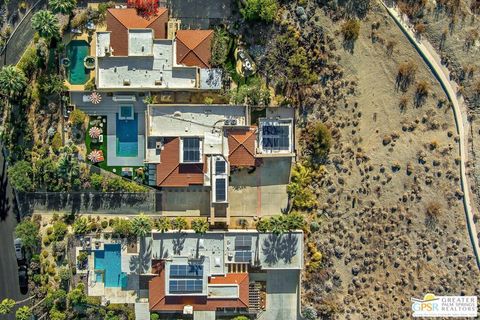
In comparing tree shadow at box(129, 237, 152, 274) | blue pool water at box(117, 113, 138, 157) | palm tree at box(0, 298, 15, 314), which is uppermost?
blue pool water at box(117, 113, 138, 157)

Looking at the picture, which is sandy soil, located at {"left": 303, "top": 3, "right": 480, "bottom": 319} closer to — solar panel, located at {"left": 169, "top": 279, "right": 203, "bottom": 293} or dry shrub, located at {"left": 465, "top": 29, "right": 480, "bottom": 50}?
dry shrub, located at {"left": 465, "top": 29, "right": 480, "bottom": 50}

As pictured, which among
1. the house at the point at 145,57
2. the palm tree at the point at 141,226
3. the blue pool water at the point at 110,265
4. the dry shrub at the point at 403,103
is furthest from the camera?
the dry shrub at the point at 403,103

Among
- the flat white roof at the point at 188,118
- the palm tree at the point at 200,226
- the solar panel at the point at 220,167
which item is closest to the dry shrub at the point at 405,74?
the flat white roof at the point at 188,118

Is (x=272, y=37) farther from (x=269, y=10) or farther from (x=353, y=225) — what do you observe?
(x=353, y=225)

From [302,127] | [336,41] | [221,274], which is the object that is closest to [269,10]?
[336,41]

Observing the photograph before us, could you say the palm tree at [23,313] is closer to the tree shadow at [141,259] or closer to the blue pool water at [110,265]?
the blue pool water at [110,265]

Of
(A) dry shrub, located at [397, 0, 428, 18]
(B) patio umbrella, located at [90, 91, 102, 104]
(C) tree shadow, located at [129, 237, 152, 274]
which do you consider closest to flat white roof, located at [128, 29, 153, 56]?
(B) patio umbrella, located at [90, 91, 102, 104]
